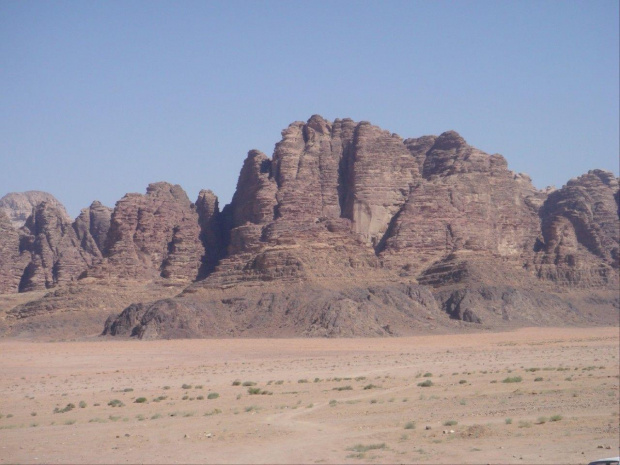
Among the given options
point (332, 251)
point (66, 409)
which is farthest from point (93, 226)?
point (66, 409)

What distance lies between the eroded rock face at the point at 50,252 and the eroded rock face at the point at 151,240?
14409mm

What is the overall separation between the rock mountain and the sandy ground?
38479 millimetres

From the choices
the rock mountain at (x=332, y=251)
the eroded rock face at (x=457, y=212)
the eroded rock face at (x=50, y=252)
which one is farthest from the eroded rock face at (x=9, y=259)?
the eroded rock face at (x=457, y=212)

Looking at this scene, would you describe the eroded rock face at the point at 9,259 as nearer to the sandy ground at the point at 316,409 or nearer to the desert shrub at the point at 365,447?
the sandy ground at the point at 316,409

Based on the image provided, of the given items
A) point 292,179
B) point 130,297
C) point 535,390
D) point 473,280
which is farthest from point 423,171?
point 535,390

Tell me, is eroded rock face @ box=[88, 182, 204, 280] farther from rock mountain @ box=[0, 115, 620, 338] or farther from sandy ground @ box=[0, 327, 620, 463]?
sandy ground @ box=[0, 327, 620, 463]

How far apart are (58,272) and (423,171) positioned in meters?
67.4

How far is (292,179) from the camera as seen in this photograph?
150125mm

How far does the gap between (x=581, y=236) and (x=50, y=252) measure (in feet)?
314

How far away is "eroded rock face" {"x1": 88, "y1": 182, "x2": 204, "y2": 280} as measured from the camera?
133 meters

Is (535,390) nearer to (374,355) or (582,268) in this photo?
(374,355)

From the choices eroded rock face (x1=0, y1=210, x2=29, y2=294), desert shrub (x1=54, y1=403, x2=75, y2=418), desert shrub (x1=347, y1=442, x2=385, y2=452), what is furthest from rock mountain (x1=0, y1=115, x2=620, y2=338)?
desert shrub (x1=347, y1=442, x2=385, y2=452)

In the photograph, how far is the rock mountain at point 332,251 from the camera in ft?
346

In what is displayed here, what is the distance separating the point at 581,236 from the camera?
15738cm
